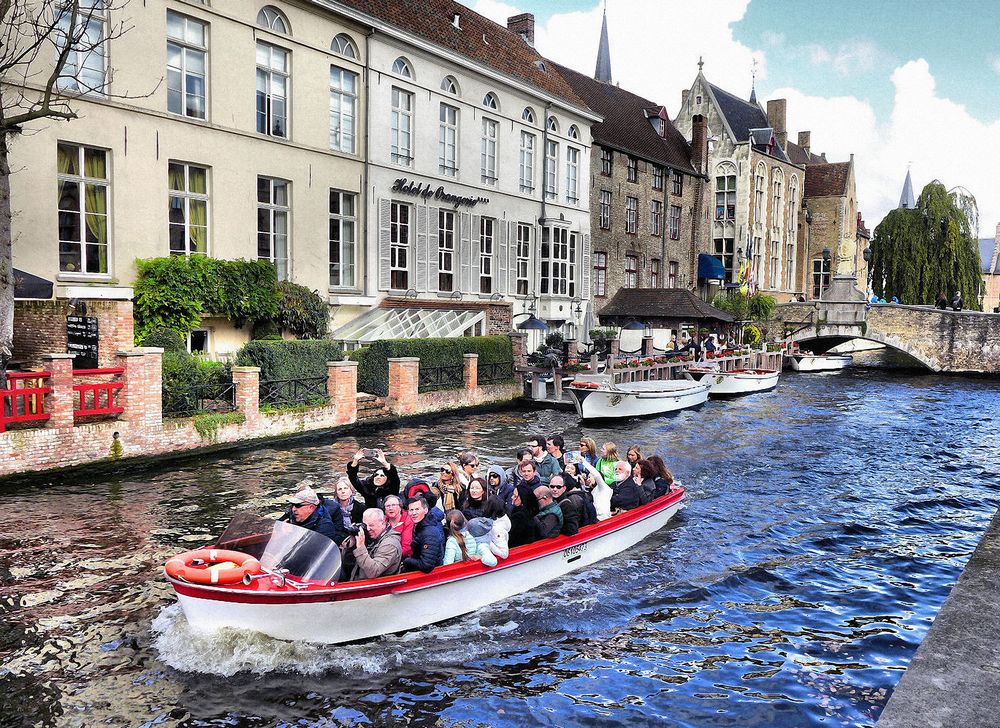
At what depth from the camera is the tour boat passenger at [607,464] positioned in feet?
39.0

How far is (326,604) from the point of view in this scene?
24.7ft

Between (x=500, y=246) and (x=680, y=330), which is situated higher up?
(x=500, y=246)

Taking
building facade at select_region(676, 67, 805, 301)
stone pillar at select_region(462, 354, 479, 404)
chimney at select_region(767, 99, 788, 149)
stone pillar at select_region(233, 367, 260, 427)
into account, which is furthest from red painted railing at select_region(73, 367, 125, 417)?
chimney at select_region(767, 99, 788, 149)

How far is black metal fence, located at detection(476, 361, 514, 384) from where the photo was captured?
24547 millimetres

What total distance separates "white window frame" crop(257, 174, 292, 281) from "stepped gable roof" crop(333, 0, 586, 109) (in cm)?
539

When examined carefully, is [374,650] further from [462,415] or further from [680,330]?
[680,330]

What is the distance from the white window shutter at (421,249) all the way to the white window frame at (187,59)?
7740 millimetres

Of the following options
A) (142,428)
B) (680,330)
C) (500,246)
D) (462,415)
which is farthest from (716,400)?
(142,428)

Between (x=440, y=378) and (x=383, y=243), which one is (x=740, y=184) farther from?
(x=440, y=378)

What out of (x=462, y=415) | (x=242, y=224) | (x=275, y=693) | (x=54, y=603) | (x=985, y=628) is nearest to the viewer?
(x=985, y=628)

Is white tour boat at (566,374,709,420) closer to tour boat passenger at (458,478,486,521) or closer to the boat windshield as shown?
tour boat passenger at (458,478,486,521)

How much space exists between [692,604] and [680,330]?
27508 mm

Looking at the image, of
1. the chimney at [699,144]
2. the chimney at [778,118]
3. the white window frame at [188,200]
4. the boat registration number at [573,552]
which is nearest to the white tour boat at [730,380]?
the white window frame at [188,200]

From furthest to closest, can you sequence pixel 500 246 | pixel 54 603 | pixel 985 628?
pixel 500 246 < pixel 54 603 < pixel 985 628
